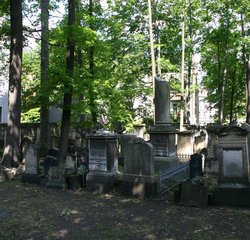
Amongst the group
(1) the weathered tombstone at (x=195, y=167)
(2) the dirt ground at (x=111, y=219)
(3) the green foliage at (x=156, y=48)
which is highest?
(3) the green foliage at (x=156, y=48)

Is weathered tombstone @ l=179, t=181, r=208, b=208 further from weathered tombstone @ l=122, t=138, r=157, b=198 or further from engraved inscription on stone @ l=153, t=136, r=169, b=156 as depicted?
engraved inscription on stone @ l=153, t=136, r=169, b=156

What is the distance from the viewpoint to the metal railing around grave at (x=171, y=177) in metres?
9.62

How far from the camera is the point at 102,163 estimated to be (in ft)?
33.4

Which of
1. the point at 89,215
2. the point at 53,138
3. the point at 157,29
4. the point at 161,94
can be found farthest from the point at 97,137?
the point at 157,29

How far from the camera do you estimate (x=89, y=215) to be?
7.48 meters

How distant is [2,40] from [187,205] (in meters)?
13.1

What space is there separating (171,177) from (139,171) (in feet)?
5.03

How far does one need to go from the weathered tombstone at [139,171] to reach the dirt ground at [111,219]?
324 millimetres

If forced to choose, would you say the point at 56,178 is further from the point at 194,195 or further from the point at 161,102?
the point at 161,102

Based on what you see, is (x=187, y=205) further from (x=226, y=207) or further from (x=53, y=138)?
(x=53, y=138)

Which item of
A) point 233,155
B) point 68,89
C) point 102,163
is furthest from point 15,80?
point 233,155

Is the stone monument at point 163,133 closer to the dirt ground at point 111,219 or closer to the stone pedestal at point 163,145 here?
the stone pedestal at point 163,145

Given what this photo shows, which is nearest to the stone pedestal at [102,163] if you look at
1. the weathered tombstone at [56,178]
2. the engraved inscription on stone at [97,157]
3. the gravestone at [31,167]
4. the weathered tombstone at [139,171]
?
the engraved inscription on stone at [97,157]

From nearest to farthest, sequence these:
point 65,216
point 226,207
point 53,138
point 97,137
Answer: point 65,216
point 226,207
point 97,137
point 53,138
